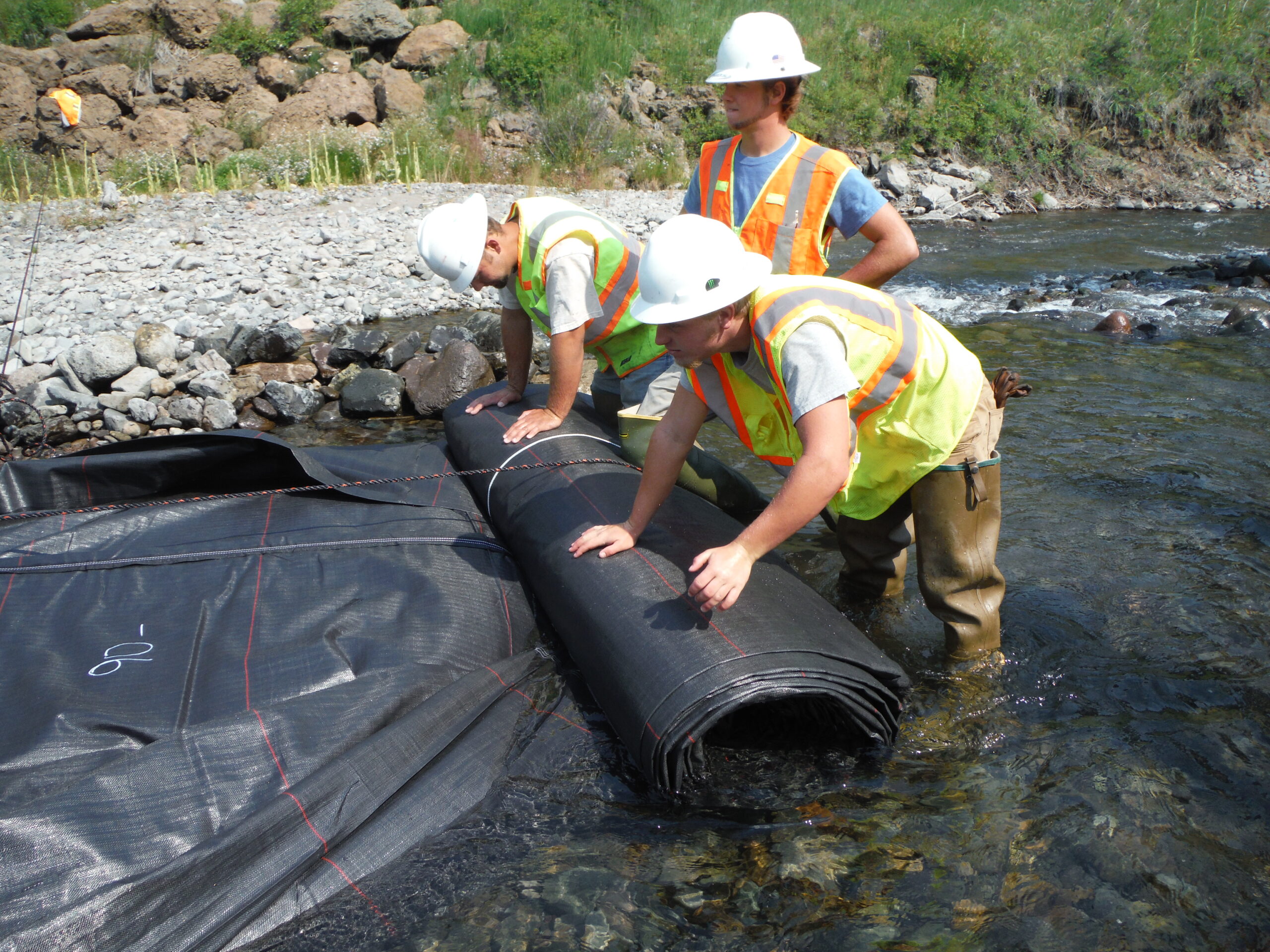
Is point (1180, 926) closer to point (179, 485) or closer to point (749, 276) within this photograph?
point (749, 276)

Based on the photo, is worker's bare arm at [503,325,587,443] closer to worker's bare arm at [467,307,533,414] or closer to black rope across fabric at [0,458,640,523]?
black rope across fabric at [0,458,640,523]

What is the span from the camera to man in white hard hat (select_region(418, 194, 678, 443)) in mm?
3826

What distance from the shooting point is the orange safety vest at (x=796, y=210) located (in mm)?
3701

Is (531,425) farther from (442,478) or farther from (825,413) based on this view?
(825,413)

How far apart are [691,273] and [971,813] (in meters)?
1.77

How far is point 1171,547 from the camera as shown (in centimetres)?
437

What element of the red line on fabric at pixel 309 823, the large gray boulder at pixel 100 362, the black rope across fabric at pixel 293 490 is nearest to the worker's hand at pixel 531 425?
the black rope across fabric at pixel 293 490

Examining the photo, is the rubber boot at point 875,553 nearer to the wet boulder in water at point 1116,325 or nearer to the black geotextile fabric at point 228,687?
the black geotextile fabric at point 228,687

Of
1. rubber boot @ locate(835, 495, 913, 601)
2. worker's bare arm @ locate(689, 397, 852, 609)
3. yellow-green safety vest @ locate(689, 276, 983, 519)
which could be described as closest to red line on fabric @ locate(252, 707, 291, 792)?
worker's bare arm @ locate(689, 397, 852, 609)

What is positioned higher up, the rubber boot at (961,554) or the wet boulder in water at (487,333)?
the rubber boot at (961,554)

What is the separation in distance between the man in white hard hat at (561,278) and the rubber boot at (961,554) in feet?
4.12

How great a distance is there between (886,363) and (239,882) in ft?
7.43

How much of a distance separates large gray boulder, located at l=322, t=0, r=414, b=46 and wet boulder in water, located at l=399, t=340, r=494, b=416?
1760 cm

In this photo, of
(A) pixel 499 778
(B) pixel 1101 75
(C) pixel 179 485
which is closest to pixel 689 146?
(B) pixel 1101 75
